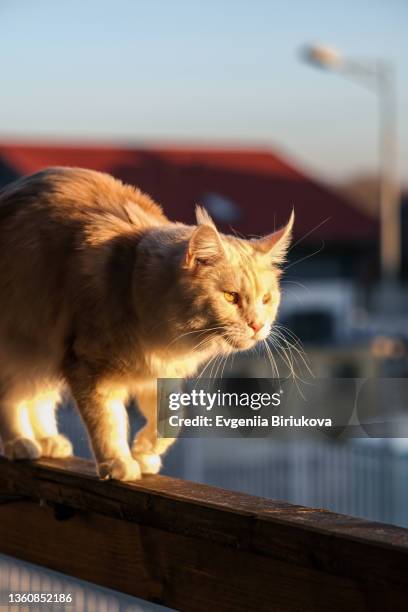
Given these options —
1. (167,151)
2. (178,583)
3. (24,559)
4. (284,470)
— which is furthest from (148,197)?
(167,151)

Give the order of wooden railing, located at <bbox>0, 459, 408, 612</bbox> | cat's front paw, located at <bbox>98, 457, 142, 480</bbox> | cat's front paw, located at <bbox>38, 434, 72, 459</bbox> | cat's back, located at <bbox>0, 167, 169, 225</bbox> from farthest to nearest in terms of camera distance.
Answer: cat's front paw, located at <bbox>38, 434, 72, 459</bbox> → cat's back, located at <bbox>0, 167, 169, 225</bbox> → cat's front paw, located at <bbox>98, 457, 142, 480</bbox> → wooden railing, located at <bbox>0, 459, 408, 612</bbox>

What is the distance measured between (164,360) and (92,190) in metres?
0.41

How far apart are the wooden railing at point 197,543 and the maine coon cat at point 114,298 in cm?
12

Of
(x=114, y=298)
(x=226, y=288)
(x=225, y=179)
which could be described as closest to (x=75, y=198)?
(x=114, y=298)

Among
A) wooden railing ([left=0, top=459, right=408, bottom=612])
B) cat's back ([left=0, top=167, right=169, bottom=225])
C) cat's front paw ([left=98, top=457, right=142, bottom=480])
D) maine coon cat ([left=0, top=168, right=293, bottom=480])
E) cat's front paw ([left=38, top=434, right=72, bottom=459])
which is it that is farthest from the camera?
cat's front paw ([left=38, top=434, right=72, bottom=459])

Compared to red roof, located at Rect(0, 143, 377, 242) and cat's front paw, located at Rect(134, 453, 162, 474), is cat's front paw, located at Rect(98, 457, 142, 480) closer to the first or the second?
cat's front paw, located at Rect(134, 453, 162, 474)

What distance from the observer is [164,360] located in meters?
1.92

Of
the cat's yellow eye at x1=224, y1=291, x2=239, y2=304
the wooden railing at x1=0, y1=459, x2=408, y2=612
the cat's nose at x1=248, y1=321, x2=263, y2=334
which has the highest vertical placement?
the cat's yellow eye at x1=224, y1=291, x2=239, y2=304

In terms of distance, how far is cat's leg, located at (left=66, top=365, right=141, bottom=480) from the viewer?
1923 millimetres

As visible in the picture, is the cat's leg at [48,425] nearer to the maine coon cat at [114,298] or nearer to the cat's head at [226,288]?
the maine coon cat at [114,298]

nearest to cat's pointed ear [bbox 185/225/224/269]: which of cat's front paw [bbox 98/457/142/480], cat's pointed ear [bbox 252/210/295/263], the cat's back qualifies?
cat's pointed ear [bbox 252/210/295/263]

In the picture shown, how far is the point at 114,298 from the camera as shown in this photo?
1.89m

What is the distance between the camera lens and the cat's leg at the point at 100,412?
192 centimetres

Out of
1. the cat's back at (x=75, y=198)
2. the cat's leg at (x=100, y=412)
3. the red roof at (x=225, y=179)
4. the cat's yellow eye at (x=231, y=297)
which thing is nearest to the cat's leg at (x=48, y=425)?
the cat's leg at (x=100, y=412)
